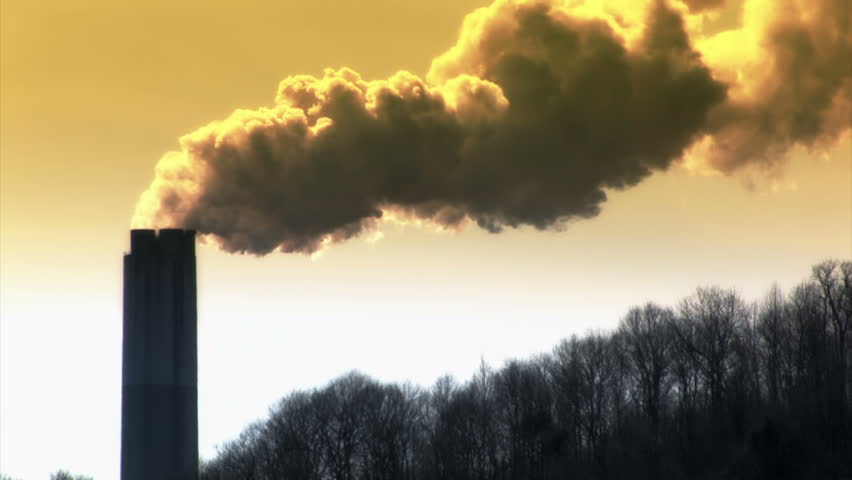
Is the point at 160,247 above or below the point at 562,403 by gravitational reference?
above

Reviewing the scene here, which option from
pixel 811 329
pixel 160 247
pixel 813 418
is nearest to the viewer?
pixel 813 418

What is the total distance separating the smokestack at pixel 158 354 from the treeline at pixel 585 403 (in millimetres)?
5127

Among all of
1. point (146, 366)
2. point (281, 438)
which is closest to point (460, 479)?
point (281, 438)

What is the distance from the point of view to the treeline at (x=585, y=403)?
75.8 metres

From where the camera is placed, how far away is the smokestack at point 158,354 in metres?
75.2

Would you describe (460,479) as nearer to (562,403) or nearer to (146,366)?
(562,403)

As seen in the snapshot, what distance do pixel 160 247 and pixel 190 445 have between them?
902 cm

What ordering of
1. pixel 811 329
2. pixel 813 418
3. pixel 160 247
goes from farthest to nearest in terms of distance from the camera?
1. pixel 811 329
2. pixel 160 247
3. pixel 813 418

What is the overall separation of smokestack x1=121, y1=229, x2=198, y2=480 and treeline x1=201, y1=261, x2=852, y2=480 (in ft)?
16.8

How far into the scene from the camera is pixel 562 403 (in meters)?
80.9

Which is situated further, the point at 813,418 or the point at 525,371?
the point at 525,371

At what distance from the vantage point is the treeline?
249ft

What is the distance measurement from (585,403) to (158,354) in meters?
19.6

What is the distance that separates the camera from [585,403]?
3187 inches
